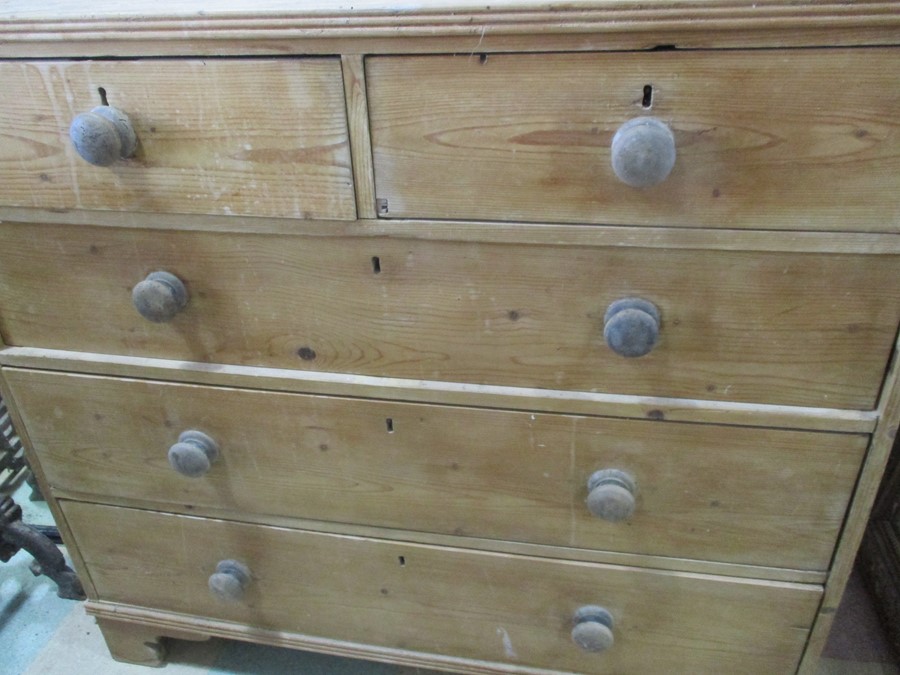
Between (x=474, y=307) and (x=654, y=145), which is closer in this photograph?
(x=654, y=145)

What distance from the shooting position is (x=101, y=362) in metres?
0.82

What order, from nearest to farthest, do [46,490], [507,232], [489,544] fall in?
[507,232] → [489,544] → [46,490]

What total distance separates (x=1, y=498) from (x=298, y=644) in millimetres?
595

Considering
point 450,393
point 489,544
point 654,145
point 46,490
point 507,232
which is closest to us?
point 654,145

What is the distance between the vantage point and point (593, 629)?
830 mm

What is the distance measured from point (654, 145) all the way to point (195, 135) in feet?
1.41

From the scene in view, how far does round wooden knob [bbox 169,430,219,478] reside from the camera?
0.81 meters

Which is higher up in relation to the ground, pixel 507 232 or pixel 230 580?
pixel 507 232

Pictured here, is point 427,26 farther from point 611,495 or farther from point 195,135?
point 611,495

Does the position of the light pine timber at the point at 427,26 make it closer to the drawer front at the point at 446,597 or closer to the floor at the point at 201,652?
the drawer front at the point at 446,597

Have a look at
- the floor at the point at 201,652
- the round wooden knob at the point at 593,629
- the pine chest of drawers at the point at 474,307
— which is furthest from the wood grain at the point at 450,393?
the floor at the point at 201,652

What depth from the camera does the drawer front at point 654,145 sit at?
0.54 m

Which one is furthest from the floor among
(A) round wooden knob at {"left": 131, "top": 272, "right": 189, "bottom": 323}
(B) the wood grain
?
(A) round wooden knob at {"left": 131, "top": 272, "right": 189, "bottom": 323}

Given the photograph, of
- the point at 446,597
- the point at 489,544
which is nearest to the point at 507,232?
the point at 489,544
